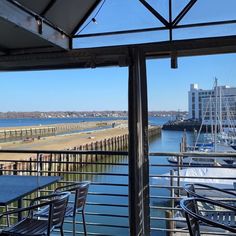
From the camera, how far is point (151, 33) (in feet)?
9.66

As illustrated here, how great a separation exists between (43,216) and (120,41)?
1.64 m

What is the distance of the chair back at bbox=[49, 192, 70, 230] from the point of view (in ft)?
6.39

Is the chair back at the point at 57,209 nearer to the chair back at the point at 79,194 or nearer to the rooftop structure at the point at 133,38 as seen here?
the chair back at the point at 79,194

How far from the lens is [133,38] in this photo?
299 centimetres

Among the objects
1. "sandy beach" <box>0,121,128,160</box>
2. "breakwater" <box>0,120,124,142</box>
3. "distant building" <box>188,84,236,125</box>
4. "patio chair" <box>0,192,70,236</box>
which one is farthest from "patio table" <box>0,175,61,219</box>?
"breakwater" <box>0,120,124,142</box>

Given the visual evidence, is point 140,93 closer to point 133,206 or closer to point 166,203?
point 133,206

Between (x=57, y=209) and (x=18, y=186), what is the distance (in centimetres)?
55

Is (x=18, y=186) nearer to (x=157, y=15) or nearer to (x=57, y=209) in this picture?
(x=57, y=209)

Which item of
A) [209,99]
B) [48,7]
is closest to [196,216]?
[48,7]

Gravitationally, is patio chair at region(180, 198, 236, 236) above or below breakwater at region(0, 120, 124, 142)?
above

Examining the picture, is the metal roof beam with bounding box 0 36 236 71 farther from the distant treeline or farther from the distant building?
the distant building

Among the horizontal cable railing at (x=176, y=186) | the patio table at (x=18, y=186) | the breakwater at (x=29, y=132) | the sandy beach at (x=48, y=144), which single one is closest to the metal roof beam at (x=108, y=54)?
the horizontal cable railing at (x=176, y=186)

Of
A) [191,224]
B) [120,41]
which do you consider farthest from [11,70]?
[191,224]

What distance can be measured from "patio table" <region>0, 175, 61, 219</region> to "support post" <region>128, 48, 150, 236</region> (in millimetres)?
678
